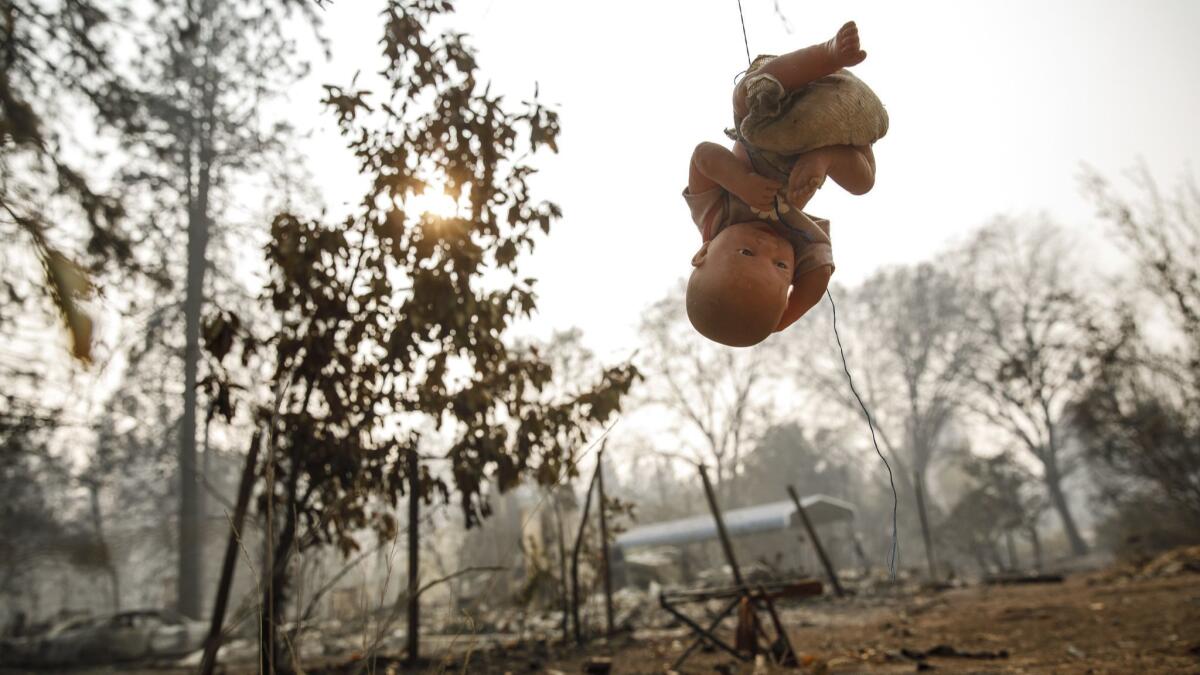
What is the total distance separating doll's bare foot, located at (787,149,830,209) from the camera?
1.49m

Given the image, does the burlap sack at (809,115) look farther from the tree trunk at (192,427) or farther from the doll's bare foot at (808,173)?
the tree trunk at (192,427)

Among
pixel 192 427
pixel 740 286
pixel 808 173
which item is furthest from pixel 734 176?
pixel 192 427

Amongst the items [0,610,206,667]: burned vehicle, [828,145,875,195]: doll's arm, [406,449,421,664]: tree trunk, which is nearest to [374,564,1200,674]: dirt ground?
[406,449,421,664]: tree trunk

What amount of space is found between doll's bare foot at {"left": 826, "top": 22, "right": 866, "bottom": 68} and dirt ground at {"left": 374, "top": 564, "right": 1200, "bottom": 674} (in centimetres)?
356

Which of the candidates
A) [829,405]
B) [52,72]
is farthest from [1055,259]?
[52,72]

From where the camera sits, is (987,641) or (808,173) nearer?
(808,173)

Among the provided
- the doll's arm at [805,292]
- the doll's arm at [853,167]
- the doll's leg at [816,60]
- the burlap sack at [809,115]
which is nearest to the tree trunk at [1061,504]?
the doll's arm at [805,292]

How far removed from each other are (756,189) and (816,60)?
298 mm

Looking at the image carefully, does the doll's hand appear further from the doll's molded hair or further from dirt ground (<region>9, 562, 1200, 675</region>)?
dirt ground (<region>9, 562, 1200, 675</region>)

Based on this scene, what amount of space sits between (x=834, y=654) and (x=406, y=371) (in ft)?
17.7

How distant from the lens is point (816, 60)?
4.85ft

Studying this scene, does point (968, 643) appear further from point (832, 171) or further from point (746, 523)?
point (746, 523)

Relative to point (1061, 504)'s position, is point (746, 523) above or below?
above

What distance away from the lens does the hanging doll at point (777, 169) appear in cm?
149
